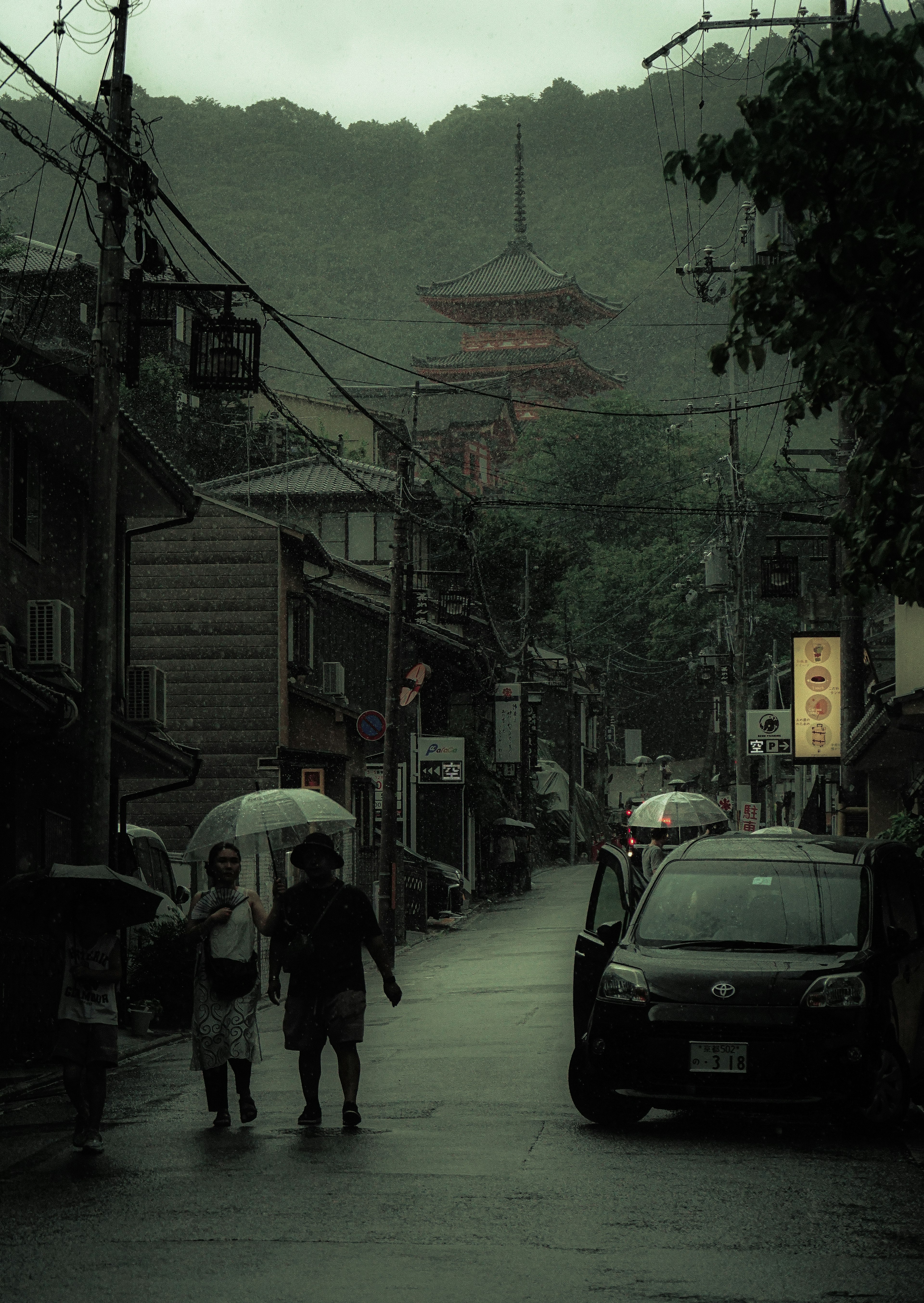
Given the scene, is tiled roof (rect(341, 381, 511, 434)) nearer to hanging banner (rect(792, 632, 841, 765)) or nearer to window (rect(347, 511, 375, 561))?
window (rect(347, 511, 375, 561))

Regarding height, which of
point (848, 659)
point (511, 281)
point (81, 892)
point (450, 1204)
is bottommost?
point (450, 1204)

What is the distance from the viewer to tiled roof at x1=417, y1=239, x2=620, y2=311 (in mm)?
88188

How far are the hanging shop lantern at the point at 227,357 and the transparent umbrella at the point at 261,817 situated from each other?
12.2ft

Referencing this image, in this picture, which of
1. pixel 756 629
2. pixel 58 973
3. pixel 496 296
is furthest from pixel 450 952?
pixel 496 296

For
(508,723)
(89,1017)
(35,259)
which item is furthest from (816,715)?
(35,259)

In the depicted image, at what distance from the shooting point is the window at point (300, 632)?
32781mm

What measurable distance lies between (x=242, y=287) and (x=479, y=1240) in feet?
34.1

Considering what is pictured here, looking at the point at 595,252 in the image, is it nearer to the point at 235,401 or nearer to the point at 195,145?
the point at 195,145

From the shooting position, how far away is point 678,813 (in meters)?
26.2

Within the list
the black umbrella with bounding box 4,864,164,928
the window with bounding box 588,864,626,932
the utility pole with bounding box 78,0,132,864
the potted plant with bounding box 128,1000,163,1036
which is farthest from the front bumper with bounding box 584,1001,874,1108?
the potted plant with bounding box 128,1000,163,1036

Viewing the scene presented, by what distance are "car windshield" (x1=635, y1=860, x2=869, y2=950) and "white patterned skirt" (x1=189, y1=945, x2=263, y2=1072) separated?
2.54 metres

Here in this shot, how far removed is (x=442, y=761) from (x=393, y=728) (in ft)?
36.1

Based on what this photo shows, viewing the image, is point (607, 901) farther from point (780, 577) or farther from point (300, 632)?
point (300, 632)

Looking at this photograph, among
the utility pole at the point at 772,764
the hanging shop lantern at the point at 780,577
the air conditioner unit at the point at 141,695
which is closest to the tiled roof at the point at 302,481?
the utility pole at the point at 772,764
